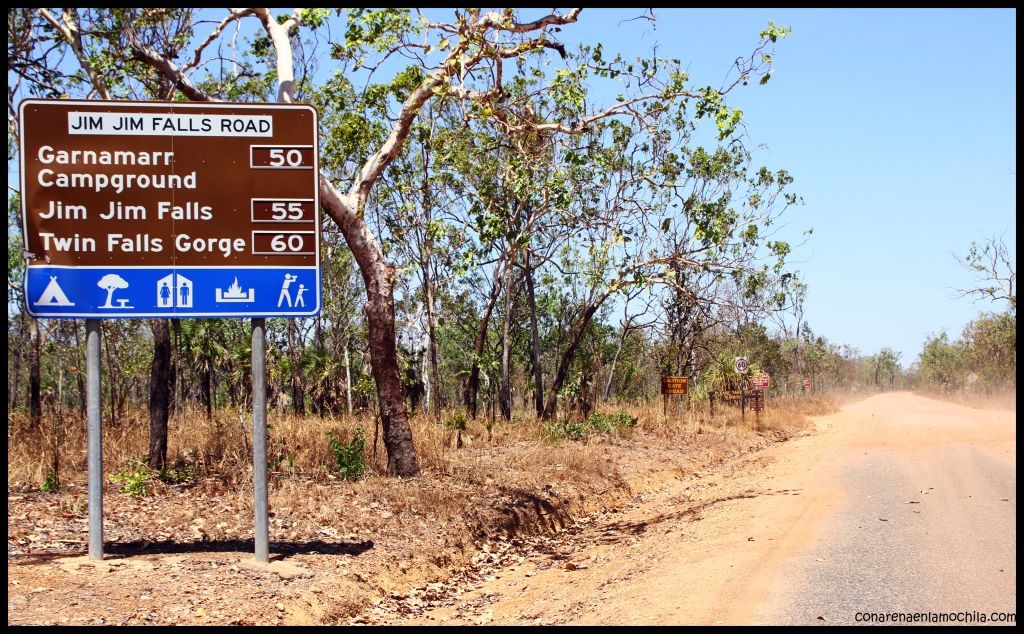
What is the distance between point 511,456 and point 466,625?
27.7 ft

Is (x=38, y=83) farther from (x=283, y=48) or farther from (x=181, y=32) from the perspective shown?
(x=283, y=48)

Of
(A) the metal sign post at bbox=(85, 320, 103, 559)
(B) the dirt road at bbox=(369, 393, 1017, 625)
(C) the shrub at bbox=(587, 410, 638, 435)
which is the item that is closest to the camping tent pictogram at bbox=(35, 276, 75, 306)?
(A) the metal sign post at bbox=(85, 320, 103, 559)

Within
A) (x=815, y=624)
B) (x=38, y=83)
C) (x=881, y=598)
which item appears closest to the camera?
(x=815, y=624)

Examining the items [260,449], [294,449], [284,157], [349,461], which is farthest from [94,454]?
[294,449]

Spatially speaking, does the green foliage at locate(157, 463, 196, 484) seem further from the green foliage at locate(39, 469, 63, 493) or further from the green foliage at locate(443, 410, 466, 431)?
the green foliage at locate(443, 410, 466, 431)

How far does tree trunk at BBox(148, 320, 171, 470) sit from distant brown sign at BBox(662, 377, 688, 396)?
1531 cm

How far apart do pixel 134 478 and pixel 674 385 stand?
55.6 ft

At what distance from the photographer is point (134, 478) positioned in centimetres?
1202

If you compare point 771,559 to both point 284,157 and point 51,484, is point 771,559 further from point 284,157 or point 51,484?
point 51,484

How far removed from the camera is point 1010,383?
5541 cm

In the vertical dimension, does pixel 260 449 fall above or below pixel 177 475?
above

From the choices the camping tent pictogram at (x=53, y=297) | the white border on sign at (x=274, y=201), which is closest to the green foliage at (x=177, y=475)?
the camping tent pictogram at (x=53, y=297)

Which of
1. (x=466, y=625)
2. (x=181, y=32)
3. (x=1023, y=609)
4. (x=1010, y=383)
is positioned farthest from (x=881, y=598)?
(x=1010, y=383)

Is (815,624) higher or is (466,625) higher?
(815,624)
